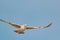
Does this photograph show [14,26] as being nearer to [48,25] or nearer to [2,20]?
[2,20]

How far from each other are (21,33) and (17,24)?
55cm

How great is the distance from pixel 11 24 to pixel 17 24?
399 millimetres

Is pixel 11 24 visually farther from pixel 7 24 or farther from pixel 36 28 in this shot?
pixel 36 28

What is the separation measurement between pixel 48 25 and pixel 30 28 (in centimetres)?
110

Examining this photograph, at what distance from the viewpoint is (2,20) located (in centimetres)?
1822

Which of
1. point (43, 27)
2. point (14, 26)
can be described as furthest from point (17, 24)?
point (43, 27)

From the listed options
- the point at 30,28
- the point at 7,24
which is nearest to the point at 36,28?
the point at 30,28

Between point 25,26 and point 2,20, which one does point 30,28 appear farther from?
point 2,20

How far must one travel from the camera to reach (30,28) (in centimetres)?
1856

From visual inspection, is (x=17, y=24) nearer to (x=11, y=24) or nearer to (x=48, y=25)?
(x=11, y=24)

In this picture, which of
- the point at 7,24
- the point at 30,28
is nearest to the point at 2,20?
the point at 7,24

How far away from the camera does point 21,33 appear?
1827 centimetres

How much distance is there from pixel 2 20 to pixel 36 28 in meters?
1.99

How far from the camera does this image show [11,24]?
1847 centimetres
